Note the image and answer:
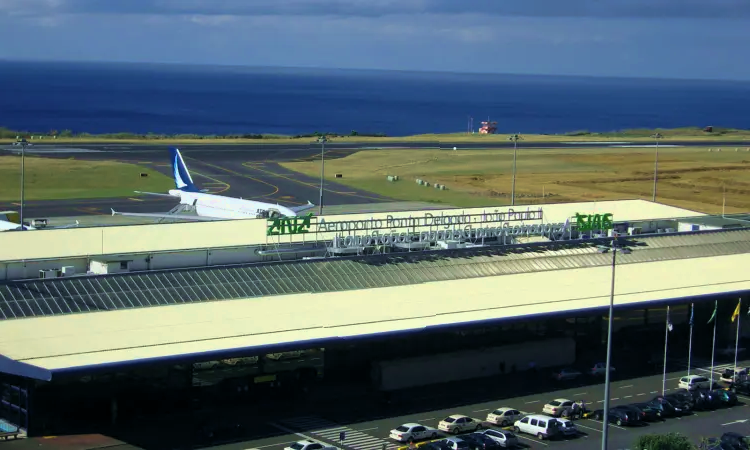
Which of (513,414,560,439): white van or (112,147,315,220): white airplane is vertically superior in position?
(112,147,315,220): white airplane

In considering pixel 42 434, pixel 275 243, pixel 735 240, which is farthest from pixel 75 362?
pixel 735 240

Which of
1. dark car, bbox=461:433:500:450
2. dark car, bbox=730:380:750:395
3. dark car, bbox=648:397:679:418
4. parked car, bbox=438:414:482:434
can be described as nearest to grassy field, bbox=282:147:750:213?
dark car, bbox=730:380:750:395

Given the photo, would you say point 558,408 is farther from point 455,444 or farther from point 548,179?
point 548,179

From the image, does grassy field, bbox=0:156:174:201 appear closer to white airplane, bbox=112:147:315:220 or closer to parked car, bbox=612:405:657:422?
white airplane, bbox=112:147:315:220

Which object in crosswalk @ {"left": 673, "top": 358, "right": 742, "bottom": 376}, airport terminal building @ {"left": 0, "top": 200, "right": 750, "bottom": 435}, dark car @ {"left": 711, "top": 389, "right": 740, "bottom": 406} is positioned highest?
airport terminal building @ {"left": 0, "top": 200, "right": 750, "bottom": 435}

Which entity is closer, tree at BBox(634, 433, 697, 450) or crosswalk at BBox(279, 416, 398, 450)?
tree at BBox(634, 433, 697, 450)
